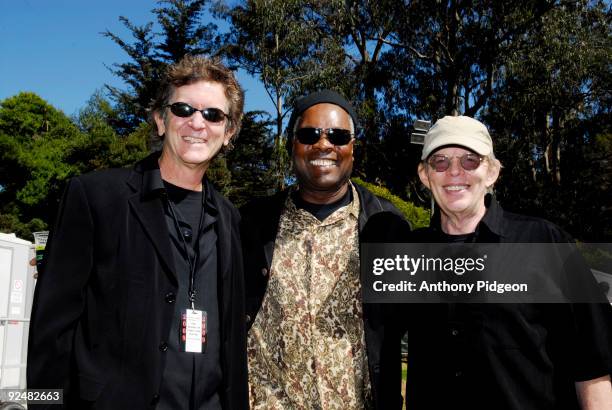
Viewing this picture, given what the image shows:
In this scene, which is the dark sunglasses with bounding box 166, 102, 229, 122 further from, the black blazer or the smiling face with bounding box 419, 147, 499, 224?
the smiling face with bounding box 419, 147, 499, 224

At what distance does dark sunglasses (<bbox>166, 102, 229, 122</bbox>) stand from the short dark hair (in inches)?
4.1

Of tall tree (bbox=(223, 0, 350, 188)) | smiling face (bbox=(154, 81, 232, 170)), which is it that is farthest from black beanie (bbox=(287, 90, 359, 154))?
tall tree (bbox=(223, 0, 350, 188))

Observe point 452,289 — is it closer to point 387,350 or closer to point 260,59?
point 387,350

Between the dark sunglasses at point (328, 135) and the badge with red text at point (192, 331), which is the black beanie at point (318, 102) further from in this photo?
the badge with red text at point (192, 331)

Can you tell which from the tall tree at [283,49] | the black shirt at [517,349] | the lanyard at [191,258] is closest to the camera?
the black shirt at [517,349]

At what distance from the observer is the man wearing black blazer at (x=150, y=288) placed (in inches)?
81.7

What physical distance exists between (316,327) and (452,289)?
784 millimetres

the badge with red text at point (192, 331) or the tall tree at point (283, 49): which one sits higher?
the tall tree at point (283, 49)

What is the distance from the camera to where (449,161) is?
2529 mm

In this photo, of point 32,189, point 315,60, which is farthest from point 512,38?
point 32,189

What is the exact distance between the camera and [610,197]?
90.9 ft

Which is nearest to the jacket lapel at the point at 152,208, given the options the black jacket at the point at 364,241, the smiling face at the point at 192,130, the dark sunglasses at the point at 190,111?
the smiling face at the point at 192,130

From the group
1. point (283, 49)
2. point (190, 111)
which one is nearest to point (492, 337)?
point (190, 111)

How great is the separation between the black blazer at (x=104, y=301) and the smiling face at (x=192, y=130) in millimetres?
360
